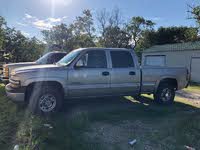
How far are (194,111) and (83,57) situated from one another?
429 centimetres

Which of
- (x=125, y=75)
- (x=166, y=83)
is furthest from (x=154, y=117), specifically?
(x=166, y=83)

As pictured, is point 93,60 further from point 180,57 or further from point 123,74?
point 180,57

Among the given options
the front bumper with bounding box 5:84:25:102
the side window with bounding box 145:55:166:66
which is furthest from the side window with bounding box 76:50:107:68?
the side window with bounding box 145:55:166:66

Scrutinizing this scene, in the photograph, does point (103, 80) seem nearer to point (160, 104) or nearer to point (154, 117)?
point (154, 117)

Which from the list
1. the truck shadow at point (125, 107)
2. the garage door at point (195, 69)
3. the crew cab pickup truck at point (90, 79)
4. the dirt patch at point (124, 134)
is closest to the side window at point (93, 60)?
the crew cab pickup truck at point (90, 79)

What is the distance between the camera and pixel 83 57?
7387mm

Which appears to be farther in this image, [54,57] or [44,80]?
[54,57]

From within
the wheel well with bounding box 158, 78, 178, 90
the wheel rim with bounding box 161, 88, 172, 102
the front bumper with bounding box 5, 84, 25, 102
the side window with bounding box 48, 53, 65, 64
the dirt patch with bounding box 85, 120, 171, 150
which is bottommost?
the dirt patch with bounding box 85, 120, 171, 150

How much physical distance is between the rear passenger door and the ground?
0.69m

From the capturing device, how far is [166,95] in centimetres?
903

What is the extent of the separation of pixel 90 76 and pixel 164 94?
330 centimetres

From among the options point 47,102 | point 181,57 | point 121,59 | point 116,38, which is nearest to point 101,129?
point 47,102

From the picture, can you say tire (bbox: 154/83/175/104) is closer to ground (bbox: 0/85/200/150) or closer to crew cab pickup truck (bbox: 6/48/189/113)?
crew cab pickup truck (bbox: 6/48/189/113)

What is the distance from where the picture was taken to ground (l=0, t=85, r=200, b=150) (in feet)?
15.7
